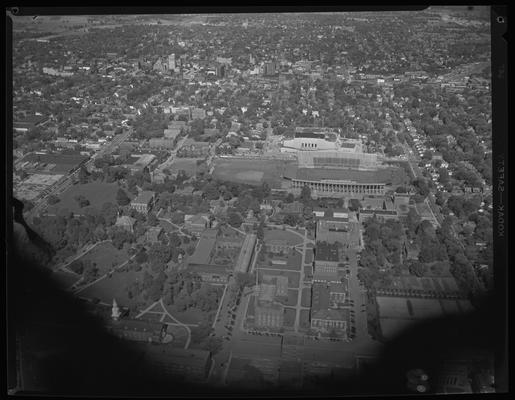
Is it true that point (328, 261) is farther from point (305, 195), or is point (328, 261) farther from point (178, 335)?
point (178, 335)

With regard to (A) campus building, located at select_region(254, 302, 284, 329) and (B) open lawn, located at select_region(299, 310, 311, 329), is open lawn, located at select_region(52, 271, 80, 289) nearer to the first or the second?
(A) campus building, located at select_region(254, 302, 284, 329)

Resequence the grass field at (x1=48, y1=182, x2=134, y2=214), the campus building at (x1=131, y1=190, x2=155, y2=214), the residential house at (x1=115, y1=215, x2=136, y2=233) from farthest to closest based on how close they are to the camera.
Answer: the campus building at (x1=131, y1=190, x2=155, y2=214) < the grass field at (x1=48, y1=182, x2=134, y2=214) < the residential house at (x1=115, y1=215, x2=136, y2=233)

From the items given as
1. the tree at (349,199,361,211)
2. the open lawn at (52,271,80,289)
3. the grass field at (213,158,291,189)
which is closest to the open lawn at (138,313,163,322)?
the open lawn at (52,271,80,289)

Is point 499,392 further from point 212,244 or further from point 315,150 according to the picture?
point 315,150

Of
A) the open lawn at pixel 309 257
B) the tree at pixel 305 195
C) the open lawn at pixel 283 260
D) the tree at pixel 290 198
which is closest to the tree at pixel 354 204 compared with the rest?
the tree at pixel 305 195

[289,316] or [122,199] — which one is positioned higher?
[122,199]

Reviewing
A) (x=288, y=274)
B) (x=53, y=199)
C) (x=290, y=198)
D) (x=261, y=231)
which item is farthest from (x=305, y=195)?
(x=53, y=199)
